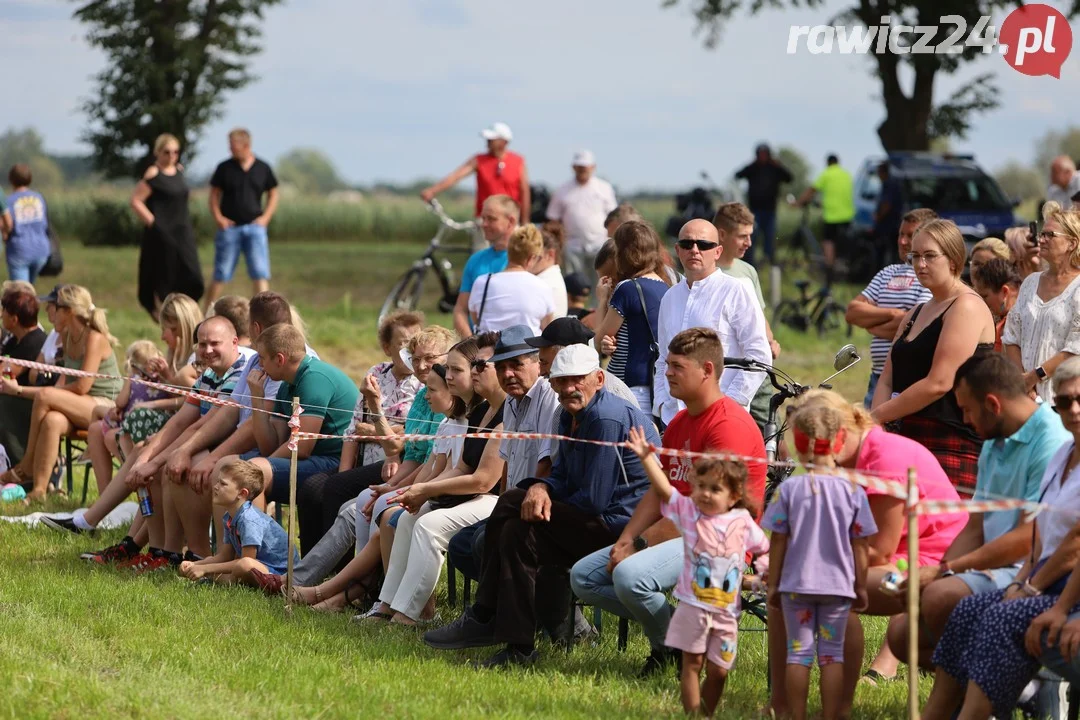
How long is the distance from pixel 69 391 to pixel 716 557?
660cm

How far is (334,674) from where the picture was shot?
6.27m

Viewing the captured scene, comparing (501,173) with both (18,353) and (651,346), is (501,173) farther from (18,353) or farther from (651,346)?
(651,346)

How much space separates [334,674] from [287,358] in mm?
2538

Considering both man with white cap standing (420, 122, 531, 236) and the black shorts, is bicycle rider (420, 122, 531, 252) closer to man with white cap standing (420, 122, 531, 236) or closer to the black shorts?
man with white cap standing (420, 122, 531, 236)

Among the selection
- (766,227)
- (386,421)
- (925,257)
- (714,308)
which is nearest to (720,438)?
(925,257)

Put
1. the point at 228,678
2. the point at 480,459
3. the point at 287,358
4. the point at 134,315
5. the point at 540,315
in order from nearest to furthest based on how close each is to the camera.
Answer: the point at 228,678, the point at 480,459, the point at 287,358, the point at 540,315, the point at 134,315

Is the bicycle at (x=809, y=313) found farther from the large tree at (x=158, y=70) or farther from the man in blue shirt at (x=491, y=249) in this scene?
the large tree at (x=158, y=70)

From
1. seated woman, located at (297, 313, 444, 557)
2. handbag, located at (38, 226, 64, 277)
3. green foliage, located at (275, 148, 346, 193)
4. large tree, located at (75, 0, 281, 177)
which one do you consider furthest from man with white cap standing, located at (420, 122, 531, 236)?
green foliage, located at (275, 148, 346, 193)

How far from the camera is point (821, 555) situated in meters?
5.44

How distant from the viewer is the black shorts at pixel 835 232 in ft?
79.0

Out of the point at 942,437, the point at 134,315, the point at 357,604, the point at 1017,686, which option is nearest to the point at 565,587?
the point at 357,604

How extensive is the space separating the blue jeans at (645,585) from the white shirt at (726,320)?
1697 mm

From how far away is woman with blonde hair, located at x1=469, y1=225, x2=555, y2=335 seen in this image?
9.66 m

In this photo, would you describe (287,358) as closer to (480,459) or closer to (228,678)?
(480,459)
